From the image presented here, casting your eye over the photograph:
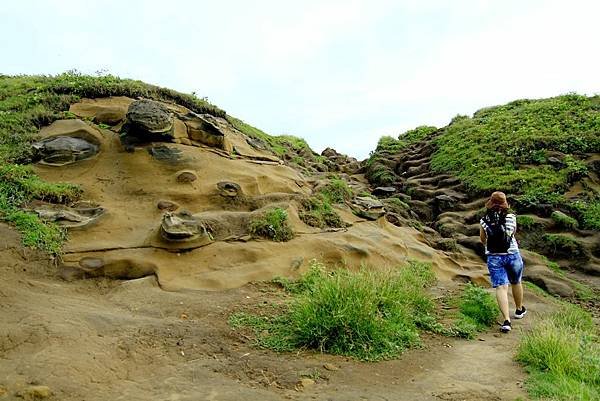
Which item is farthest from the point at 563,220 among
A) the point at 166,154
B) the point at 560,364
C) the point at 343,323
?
the point at 343,323

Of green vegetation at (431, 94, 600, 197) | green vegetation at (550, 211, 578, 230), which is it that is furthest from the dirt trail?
green vegetation at (431, 94, 600, 197)

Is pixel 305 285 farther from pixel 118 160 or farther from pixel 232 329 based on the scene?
pixel 118 160

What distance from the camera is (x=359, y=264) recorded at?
30.5 feet

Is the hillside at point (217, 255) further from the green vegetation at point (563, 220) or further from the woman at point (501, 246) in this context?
the woman at point (501, 246)

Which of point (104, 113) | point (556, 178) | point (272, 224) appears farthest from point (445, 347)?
point (556, 178)

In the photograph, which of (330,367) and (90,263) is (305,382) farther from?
(90,263)

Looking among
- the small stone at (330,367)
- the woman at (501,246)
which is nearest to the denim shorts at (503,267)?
the woman at (501,246)

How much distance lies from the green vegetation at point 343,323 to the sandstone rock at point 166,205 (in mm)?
3108

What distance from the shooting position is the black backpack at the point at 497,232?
23.3 ft

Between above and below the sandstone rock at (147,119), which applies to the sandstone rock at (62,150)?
below

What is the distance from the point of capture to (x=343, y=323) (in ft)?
17.8

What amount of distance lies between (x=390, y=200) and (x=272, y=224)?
23.1ft

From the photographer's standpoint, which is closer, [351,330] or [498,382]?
[498,382]

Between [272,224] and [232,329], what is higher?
[272,224]
